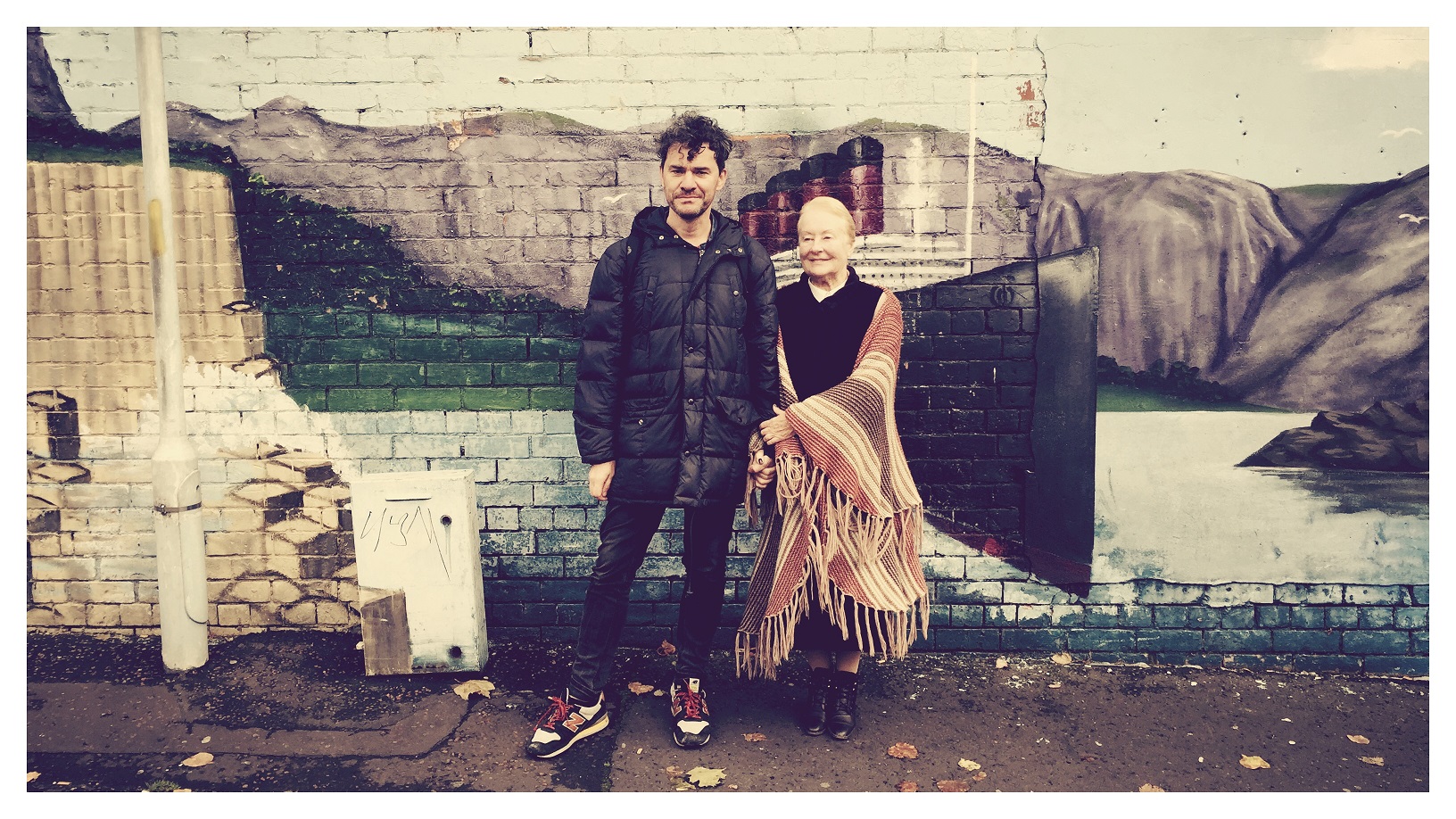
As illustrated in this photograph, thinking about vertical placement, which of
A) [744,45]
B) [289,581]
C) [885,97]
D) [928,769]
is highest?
[744,45]

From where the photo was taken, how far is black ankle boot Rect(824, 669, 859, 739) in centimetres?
312

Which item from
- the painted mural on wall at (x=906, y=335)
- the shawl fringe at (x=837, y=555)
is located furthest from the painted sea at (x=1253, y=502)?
the shawl fringe at (x=837, y=555)

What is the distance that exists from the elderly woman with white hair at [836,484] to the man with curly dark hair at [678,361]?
0.44ft

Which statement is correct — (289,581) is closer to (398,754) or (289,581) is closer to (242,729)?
(242,729)

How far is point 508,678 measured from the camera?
11.6 feet

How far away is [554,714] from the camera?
3055 millimetres

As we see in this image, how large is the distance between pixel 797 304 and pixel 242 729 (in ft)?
8.94

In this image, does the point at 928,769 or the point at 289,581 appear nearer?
the point at 928,769

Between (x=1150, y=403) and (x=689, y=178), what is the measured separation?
2.39 m

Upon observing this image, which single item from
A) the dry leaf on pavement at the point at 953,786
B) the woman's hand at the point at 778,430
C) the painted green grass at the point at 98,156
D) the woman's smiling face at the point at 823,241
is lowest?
the dry leaf on pavement at the point at 953,786

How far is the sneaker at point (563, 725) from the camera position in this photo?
9.74 feet

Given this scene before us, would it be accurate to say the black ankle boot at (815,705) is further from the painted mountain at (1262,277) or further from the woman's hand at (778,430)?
the painted mountain at (1262,277)

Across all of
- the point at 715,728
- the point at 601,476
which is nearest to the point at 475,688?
the point at 715,728

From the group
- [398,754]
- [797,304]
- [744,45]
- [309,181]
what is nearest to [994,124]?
[744,45]
